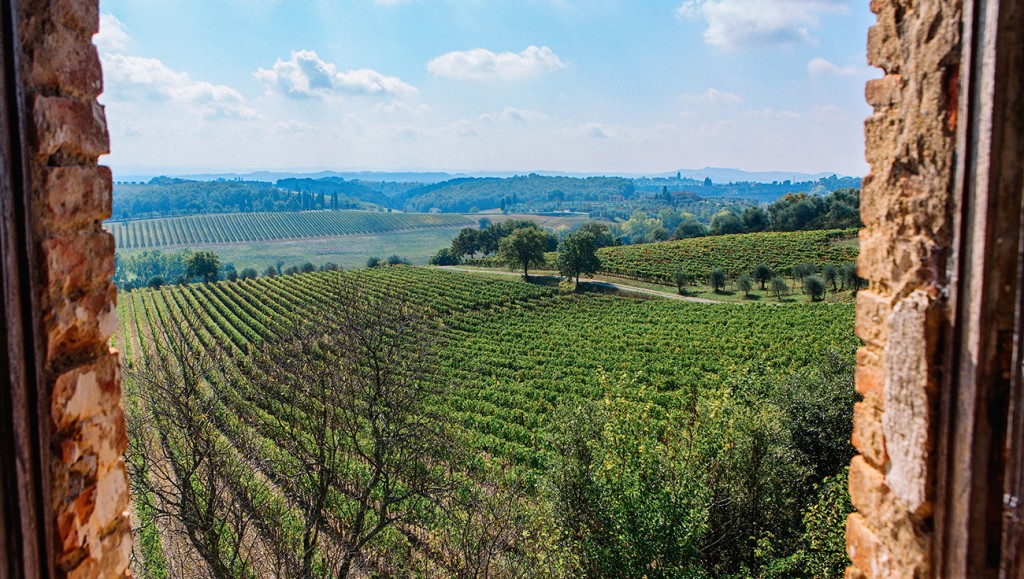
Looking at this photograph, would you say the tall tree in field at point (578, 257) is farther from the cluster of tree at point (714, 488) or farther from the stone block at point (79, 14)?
the stone block at point (79, 14)

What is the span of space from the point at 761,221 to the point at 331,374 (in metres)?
90.4

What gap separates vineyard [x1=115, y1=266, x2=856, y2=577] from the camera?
1162 centimetres

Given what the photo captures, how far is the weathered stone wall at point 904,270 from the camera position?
2.29m

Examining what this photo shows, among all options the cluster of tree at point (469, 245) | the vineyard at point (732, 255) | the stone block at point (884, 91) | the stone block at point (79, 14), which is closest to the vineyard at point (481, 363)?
the stone block at point (79, 14)

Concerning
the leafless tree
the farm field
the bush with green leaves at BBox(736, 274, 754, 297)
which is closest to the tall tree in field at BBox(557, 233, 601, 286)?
the bush with green leaves at BBox(736, 274, 754, 297)

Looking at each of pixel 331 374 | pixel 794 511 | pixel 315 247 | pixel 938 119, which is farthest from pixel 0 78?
pixel 315 247

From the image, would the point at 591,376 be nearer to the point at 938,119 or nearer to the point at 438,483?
the point at 438,483

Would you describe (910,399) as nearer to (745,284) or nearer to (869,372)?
(869,372)

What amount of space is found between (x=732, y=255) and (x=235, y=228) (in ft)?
489

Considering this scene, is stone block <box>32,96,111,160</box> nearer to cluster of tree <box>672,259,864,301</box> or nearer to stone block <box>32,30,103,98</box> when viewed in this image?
stone block <box>32,30,103,98</box>

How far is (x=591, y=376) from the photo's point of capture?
97.2ft

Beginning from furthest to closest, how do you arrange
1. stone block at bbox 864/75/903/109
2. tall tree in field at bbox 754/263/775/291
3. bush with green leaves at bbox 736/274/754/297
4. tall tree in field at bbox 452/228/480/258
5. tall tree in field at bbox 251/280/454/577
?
tall tree in field at bbox 452/228/480/258 < tall tree in field at bbox 754/263/775/291 < bush with green leaves at bbox 736/274/754/297 < tall tree in field at bbox 251/280/454/577 < stone block at bbox 864/75/903/109

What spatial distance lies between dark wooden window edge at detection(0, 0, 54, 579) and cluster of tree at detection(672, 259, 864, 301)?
51.8 m

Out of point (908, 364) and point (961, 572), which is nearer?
point (961, 572)
